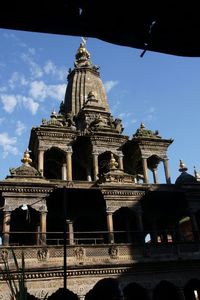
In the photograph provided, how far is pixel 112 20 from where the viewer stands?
2.82 m

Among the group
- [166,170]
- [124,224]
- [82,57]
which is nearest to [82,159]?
[124,224]

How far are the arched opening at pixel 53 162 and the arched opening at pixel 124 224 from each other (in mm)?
6032

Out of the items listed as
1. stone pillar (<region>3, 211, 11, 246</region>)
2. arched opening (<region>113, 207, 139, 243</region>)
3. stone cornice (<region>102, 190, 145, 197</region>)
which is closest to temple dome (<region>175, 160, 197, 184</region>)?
stone cornice (<region>102, 190, 145, 197</region>)

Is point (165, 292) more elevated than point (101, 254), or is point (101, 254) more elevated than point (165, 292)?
point (101, 254)

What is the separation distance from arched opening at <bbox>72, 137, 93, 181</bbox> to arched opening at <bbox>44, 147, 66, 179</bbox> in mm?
1182

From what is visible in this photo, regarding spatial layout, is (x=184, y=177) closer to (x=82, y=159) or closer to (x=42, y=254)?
(x=82, y=159)

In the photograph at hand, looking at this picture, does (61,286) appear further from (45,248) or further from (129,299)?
(129,299)

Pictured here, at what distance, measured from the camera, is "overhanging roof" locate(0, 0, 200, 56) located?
2.68m

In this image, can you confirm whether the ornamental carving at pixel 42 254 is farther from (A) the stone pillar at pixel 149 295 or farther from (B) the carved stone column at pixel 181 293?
(B) the carved stone column at pixel 181 293

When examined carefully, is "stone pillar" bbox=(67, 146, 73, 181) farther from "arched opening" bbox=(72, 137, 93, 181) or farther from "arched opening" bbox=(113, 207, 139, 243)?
"arched opening" bbox=(113, 207, 139, 243)

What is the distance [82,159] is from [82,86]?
885cm

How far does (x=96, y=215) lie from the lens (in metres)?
23.8

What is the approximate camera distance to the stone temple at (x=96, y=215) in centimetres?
1817

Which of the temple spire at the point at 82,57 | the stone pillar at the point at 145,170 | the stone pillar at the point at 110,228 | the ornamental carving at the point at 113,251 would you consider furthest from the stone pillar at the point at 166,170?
the temple spire at the point at 82,57
